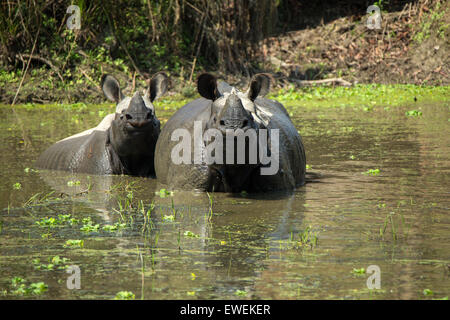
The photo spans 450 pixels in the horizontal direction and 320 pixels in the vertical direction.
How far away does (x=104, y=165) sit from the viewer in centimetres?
971

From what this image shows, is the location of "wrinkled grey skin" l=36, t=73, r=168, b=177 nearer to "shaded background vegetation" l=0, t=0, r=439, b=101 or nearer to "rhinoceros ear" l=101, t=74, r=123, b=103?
"rhinoceros ear" l=101, t=74, r=123, b=103

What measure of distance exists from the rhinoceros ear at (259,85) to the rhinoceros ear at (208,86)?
361 millimetres

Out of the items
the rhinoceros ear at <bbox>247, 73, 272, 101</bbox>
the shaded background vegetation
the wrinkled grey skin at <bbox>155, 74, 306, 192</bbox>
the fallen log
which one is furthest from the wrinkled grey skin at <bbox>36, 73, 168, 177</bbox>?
the fallen log

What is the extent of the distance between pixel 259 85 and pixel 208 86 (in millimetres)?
571

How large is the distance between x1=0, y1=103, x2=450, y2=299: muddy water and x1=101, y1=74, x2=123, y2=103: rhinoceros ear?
3.53ft

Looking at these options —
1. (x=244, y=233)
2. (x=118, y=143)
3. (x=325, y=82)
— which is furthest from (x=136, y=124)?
(x=325, y=82)

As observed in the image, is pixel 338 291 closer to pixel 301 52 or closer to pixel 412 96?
pixel 412 96

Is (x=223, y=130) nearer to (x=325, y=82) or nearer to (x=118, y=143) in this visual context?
(x=118, y=143)

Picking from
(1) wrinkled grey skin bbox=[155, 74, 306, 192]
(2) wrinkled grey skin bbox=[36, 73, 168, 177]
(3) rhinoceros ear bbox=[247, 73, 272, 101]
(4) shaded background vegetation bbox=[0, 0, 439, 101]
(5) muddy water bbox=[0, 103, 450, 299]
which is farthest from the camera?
(4) shaded background vegetation bbox=[0, 0, 439, 101]

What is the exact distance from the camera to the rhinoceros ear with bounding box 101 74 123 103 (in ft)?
31.8

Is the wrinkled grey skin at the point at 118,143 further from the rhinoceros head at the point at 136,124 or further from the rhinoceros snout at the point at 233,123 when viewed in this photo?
the rhinoceros snout at the point at 233,123

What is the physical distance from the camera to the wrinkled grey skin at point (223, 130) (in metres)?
7.38

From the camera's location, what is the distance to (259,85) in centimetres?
799

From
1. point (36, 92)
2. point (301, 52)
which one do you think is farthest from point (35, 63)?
point (301, 52)
